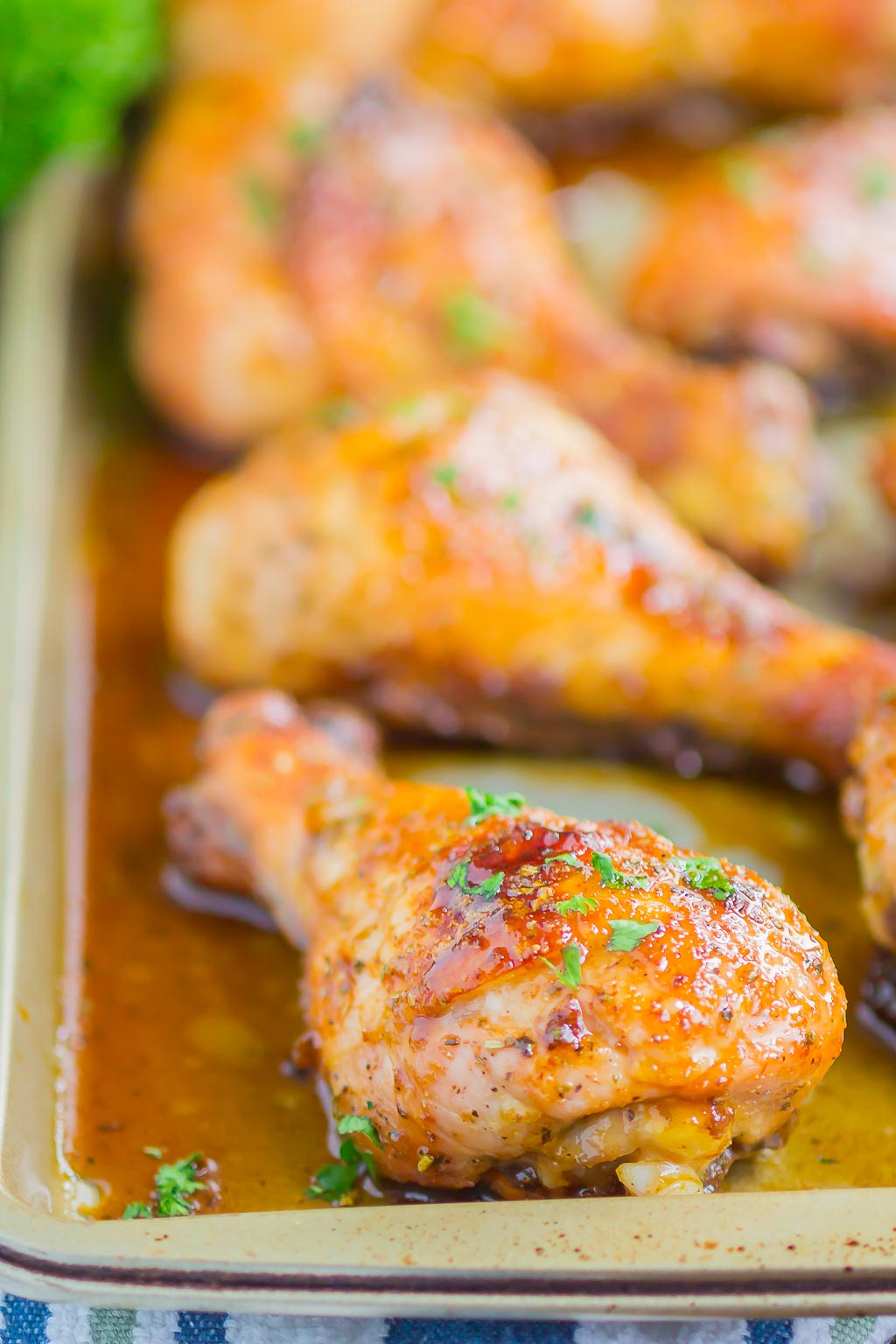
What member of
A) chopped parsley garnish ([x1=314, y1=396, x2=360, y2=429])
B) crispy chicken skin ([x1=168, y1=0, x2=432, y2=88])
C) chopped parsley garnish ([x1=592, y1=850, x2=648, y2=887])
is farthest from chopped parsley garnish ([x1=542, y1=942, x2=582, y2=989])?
crispy chicken skin ([x1=168, y1=0, x2=432, y2=88])

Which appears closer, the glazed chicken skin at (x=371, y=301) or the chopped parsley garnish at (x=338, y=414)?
the chopped parsley garnish at (x=338, y=414)

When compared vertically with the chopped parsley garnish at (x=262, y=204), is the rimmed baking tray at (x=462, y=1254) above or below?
below

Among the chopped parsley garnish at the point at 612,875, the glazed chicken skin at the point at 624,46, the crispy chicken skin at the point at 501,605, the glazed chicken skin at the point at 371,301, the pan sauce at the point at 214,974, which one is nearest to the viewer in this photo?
the chopped parsley garnish at the point at 612,875

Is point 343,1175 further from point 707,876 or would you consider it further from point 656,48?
point 656,48

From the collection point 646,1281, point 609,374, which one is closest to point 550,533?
point 609,374

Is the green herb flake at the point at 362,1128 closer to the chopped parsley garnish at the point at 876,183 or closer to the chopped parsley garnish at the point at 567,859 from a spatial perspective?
the chopped parsley garnish at the point at 567,859

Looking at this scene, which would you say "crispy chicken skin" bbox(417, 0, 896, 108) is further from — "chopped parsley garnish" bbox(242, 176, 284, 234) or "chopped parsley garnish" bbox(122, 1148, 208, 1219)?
"chopped parsley garnish" bbox(122, 1148, 208, 1219)

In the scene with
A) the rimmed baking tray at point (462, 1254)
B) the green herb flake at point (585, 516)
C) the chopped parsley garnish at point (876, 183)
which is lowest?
the rimmed baking tray at point (462, 1254)

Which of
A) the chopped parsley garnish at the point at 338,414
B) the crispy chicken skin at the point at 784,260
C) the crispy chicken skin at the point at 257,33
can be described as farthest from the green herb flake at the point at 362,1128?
the crispy chicken skin at the point at 257,33
